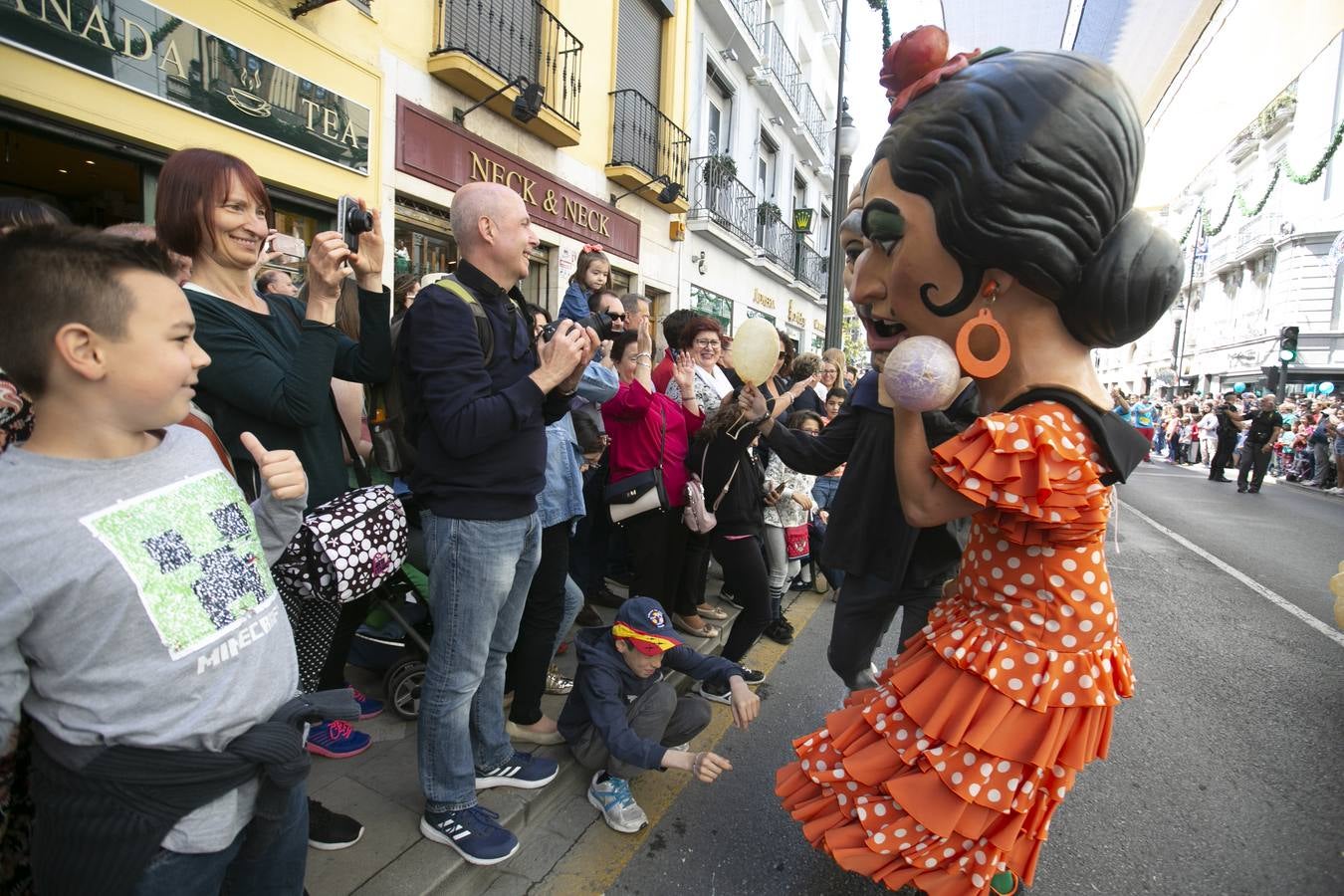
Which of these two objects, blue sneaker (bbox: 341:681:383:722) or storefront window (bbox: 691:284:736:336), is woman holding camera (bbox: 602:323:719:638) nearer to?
blue sneaker (bbox: 341:681:383:722)

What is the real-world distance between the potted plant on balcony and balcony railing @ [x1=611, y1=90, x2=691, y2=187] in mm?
847

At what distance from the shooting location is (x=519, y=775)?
2.35 metres

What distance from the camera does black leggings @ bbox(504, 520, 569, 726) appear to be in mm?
2543

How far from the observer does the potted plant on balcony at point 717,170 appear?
1199cm

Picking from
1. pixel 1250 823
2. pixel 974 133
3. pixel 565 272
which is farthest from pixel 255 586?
pixel 565 272

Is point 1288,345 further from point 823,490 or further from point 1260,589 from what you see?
point 823,490

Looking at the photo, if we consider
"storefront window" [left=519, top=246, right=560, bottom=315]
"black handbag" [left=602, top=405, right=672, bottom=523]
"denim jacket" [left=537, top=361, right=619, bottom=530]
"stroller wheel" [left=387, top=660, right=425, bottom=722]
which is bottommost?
"stroller wheel" [left=387, top=660, right=425, bottom=722]

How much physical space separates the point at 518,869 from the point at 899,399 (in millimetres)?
1771

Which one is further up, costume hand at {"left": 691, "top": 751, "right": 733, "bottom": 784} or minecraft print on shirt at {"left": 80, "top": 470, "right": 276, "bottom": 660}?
minecraft print on shirt at {"left": 80, "top": 470, "right": 276, "bottom": 660}

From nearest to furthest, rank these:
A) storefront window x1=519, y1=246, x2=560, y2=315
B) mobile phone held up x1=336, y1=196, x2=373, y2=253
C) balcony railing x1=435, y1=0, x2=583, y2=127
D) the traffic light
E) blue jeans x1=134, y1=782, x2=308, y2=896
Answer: blue jeans x1=134, y1=782, x2=308, y2=896 → mobile phone held up x1=336, y1=196, x2=373, y2=253 → balcony railing x1=435, y1=0, x2=583, y2=127 → storefront window x1=519, y1=246, x2=560, y2=315 → the traffic light

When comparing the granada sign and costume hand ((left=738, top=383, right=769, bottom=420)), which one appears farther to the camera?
the granada sign

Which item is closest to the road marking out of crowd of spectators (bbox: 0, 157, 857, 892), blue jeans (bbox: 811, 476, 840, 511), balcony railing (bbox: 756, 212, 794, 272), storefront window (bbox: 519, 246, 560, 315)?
blue jeans (bbox: 811, 476, 840, 511)

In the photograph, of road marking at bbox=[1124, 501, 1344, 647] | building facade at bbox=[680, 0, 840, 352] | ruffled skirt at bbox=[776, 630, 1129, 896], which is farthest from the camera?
building facade at bbox=[680, 0, 840, 352]

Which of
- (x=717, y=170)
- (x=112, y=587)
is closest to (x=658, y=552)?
(x=112, y=587)
